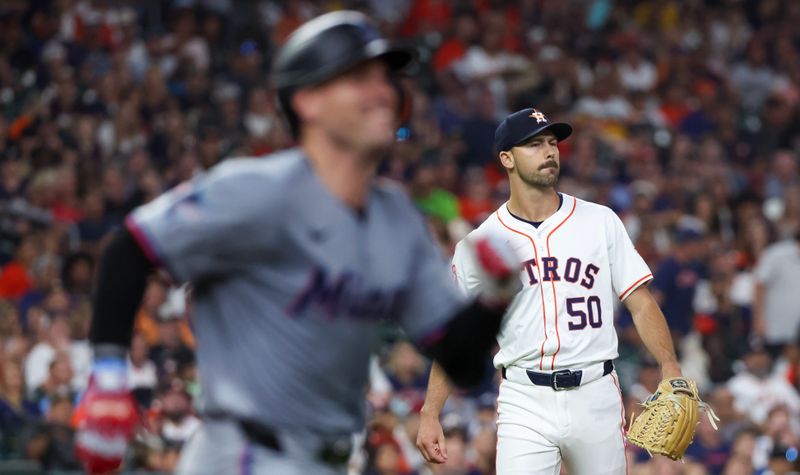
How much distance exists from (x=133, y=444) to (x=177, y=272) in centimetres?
681

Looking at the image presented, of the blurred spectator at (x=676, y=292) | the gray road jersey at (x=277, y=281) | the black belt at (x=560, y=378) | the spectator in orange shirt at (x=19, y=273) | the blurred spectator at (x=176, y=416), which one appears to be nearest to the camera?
the gray road jersey at (x=277, y=281)

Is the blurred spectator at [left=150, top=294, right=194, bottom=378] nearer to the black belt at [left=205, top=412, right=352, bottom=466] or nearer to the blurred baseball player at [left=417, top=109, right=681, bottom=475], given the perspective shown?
the blurred baseball player at [left=417, top=109, right=681, bottom=475]

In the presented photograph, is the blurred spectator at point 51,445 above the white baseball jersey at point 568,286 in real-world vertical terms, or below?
below

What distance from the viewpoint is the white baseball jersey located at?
6.03 meters

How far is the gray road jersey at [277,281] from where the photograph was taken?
3102 mm

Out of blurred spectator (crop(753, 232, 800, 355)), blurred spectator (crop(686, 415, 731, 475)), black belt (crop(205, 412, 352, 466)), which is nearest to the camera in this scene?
black belt (crop(205, 412, 352, 466))

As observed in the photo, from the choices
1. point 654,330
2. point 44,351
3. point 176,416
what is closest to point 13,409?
point 44,351

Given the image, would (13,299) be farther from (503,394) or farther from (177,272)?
(177,272)

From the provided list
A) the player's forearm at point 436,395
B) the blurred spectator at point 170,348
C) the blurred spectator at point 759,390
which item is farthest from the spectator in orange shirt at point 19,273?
the player's forearm at point 436,395

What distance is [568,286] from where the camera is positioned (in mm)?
A: 6082

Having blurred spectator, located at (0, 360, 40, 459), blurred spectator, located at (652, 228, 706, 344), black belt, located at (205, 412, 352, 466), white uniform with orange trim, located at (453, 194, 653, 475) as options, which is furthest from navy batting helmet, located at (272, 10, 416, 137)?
blurred spectator, located at (652, 228, 706, 344)

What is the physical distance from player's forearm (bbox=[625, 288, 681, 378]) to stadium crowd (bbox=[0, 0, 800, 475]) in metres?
3.51

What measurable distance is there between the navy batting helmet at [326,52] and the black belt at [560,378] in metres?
3.02

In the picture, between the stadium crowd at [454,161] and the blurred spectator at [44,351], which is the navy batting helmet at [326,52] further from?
the blurred spectator at [44,351]
